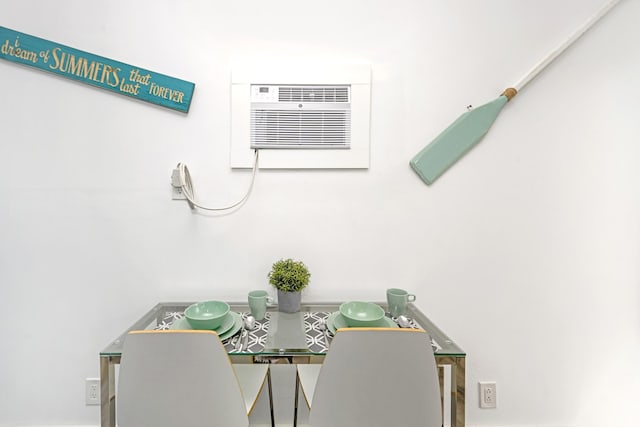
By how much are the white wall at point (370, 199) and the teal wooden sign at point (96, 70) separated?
0.04 metres

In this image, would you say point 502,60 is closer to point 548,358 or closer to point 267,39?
point 267,39

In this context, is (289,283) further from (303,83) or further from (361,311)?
(303,83)

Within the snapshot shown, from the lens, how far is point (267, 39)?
139cm

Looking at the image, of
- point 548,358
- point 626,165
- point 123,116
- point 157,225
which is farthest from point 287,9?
point 548,358

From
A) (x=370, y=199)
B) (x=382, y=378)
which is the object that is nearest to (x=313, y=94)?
(x=370, y=199)

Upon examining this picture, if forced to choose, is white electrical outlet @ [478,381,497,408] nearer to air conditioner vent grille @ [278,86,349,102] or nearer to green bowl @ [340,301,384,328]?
green bowl @ [340,301,384,328]

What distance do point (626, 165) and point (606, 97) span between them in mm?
349

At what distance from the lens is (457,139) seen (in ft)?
4.59

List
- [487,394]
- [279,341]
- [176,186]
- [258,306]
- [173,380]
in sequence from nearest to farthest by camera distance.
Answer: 1. [173,380]
2. [279,341]
3. [258,306]
4. [176,186]
5. [487,394]

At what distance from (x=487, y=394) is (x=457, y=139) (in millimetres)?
1262

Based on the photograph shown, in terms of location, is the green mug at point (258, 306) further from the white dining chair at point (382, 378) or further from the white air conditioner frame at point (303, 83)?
the white air conditioner frame at point (303, 83)

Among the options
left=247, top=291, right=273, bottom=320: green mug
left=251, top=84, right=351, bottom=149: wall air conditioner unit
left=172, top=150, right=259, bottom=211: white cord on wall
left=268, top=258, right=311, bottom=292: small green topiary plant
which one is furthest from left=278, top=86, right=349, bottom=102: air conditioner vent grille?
left=247, top=291, right=273, bottom=320: green mug

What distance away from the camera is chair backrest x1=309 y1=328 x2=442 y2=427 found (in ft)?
2.70

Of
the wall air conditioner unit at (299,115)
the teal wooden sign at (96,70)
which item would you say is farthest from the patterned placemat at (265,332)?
the teal wooden sign at (96,70)
